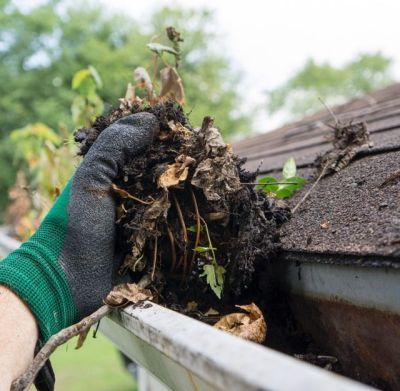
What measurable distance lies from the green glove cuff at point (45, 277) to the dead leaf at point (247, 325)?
332mm

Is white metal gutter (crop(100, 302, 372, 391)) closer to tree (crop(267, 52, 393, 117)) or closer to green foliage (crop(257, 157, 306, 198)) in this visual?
green foliage (crop(257, 157, 306, 198))

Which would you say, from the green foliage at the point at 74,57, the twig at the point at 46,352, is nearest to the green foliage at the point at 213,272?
the twig at the point at 46,352

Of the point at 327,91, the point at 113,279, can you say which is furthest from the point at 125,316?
the point at 327,91

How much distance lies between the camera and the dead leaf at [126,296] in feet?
3.11

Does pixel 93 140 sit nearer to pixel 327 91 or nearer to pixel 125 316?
pixel 125 316

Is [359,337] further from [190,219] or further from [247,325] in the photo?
[190,219]

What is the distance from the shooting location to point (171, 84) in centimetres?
145

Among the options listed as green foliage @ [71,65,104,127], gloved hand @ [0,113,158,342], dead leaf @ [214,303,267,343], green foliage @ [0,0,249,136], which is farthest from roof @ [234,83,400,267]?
green foliage @ [0,0,249,136]

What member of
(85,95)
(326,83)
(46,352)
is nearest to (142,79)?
(46,352)

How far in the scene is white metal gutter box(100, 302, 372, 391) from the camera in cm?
44

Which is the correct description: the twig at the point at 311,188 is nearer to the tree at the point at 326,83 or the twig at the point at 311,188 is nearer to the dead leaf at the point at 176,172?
the dead leaf at the point at 176,172

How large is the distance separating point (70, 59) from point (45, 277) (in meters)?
19.6

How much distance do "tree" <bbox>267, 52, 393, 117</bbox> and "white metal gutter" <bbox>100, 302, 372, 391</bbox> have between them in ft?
98.0

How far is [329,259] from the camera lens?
2.67 ft
